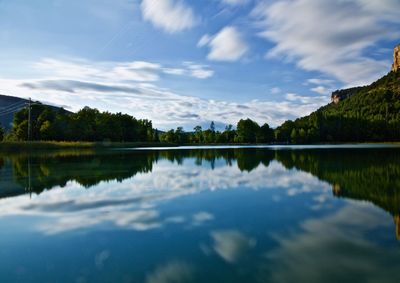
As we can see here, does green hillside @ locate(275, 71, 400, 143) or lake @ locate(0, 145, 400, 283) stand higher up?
green hillside @ locate(275, 71, 400, 143)

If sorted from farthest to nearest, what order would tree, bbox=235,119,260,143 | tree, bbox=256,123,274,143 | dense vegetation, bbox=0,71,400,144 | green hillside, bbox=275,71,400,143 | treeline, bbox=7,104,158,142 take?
1. tree, bbox=256,123,274,143
2. tree, bbox=235,119,260,143
3. green hillside, bbox=275,71,400,143
4. dense vegetation, bbox=0,71,400,144
5. treeline, bbox=7,104,158,142

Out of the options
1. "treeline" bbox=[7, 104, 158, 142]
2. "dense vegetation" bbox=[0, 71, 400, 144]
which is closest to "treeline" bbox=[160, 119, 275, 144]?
"dense vegetation" bbox=[0, 71, 400, 144]

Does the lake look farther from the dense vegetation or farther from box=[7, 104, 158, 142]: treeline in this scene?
the dense vegetation

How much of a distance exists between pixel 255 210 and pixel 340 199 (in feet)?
13.9

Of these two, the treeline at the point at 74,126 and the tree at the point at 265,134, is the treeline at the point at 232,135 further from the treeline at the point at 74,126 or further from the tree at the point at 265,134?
the treeline at the point at 74,126

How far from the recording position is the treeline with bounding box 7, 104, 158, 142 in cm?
8600

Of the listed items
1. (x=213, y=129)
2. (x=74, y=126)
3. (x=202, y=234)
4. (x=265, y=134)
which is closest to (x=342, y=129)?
(x=265, y=134)

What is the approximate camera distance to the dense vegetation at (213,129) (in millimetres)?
89250

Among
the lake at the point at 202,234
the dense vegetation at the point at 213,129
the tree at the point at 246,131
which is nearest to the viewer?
the lake at the point at 202,234

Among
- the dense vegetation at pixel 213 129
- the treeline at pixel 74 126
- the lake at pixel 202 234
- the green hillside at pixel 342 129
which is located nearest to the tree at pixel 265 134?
the dense vegetation at pixel 213 129

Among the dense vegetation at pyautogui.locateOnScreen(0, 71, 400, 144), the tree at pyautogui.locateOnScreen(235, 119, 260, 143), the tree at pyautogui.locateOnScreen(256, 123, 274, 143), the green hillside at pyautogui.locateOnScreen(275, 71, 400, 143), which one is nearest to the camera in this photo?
the dense vegetation at pyautogui.locateOnScreen(0, 71, 400, 144)

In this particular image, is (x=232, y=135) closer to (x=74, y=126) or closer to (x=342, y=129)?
(x=342, y=129)

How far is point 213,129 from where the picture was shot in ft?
637

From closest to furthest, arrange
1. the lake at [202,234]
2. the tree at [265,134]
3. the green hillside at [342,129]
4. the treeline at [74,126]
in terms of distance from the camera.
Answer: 1. the lake at [202,234]
2. the treeline at [74,126]
3. the green hillside at [342,129]
4. the tree at [265,134]
